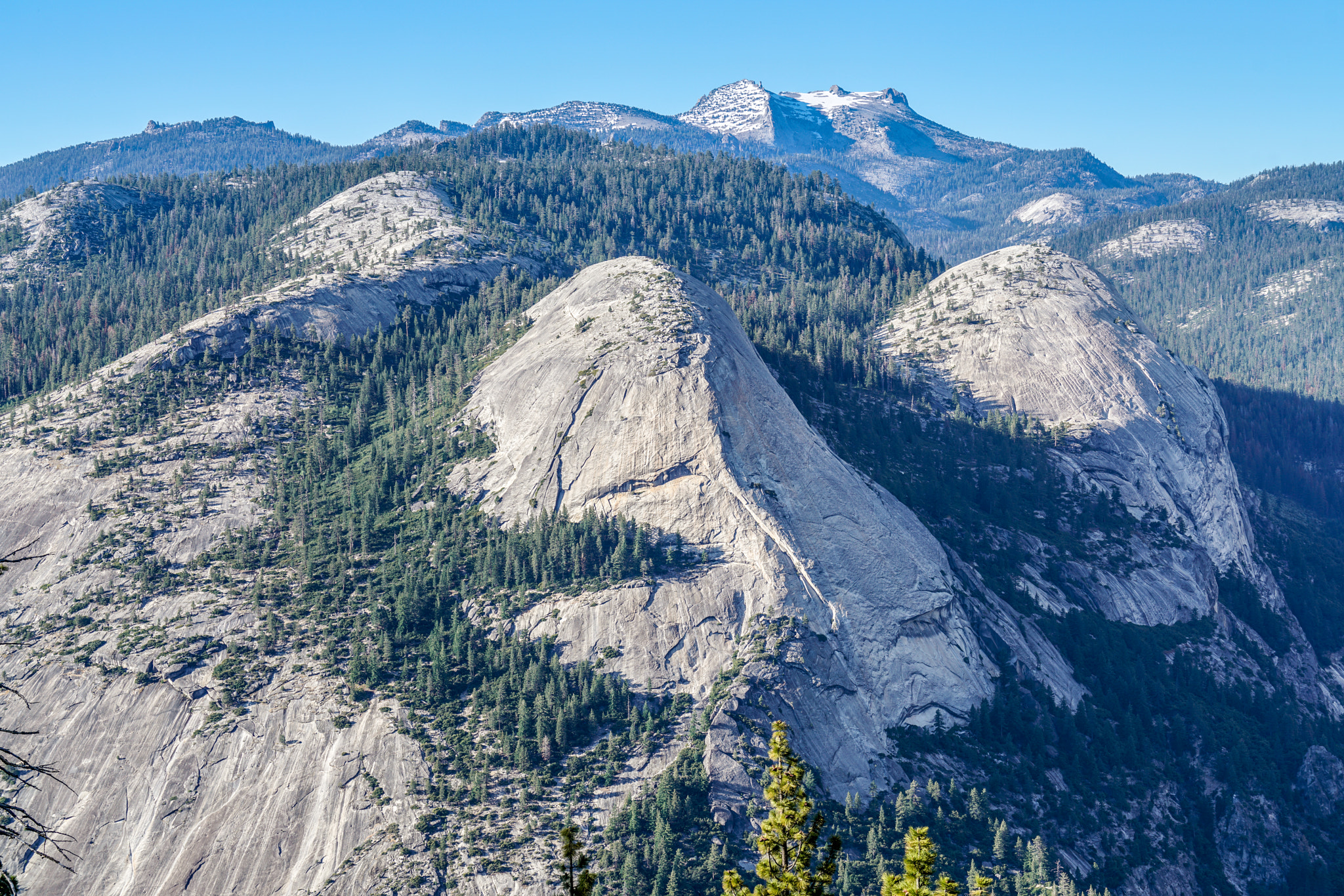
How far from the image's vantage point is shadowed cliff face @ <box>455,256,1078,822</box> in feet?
338

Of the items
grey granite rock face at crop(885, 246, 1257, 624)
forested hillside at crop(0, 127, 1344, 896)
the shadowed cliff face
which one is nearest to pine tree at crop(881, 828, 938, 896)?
forested hillside at crop(0, 127, 1344, 896)

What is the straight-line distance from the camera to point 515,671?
102062 mm

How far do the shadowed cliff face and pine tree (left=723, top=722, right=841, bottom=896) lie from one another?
55.6m

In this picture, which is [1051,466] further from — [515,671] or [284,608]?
[284,608]

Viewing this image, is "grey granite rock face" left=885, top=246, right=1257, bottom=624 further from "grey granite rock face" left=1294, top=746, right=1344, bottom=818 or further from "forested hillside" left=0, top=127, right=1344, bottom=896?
"grey granite rock face" left=1294, top=746, right=1344, bottom=818

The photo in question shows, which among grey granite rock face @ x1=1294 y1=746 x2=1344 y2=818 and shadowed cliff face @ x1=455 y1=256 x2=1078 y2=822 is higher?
shadowed cliff face @ x1=455 y1=256 x2=1078 y2=822

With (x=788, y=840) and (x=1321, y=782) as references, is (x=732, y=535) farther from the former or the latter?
(x=1321, y=782)

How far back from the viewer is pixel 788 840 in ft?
120

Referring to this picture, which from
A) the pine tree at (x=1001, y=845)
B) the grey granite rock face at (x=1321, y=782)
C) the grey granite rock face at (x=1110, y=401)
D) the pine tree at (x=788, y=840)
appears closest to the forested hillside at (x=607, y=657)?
the pine tree at (x=1001, y=845)

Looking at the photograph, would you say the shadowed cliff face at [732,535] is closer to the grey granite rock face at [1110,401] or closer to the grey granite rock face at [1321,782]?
→ the grey granite rock face at [1321,782]

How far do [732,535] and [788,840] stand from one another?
75702 millimetres

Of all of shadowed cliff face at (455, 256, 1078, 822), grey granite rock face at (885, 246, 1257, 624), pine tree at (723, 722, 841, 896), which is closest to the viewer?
pine tree at (723, 722, 841, 896)

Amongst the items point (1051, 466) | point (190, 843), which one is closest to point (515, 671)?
point (190, 843)

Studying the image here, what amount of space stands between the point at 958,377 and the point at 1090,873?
320 feet
